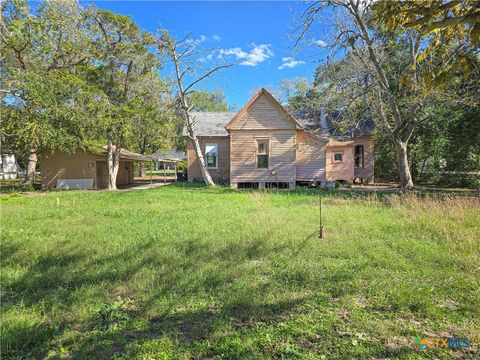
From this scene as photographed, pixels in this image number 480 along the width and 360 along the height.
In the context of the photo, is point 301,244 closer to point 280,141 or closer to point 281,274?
point 281,274

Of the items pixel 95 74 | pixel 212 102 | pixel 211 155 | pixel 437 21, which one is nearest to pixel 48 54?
pixel 95 74

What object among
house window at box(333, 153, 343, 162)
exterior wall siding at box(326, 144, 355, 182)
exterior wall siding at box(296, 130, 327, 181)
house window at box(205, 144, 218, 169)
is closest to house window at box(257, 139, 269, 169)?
exterior wall siding at box(296, 130, 327, 181)

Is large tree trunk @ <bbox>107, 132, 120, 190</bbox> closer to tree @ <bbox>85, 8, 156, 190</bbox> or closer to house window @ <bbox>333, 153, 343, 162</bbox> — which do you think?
tree @ <bbox>85, 8, 156, 190</bbox>

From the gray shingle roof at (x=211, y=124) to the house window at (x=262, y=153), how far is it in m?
3.45

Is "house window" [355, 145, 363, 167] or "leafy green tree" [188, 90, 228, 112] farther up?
"leafy green tree" [188, 90, 228, 112]

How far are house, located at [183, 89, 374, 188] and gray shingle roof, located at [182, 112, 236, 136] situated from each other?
0.07 m

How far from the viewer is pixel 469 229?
5953 millimetres

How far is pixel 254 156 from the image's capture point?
17.5 metres

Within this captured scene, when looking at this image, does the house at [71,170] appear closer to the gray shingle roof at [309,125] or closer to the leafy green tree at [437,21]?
the gray shingle roof at [309,125]

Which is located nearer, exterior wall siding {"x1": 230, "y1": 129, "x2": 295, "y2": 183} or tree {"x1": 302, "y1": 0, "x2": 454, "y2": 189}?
tree {"x1": 302, "y1": 0, "x2": 454, "y2": 189}

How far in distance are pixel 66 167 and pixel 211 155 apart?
11142 mm

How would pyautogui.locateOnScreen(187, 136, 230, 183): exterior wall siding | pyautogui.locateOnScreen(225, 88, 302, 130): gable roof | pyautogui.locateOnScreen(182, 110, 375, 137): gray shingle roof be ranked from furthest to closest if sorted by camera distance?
1. pyautogui.locateOnScreen(187, 136, 230, 183): exterior wall siding
2. pyautogui.locateOnScreen(182, 110, 375, 137): gray shingle roof
3. pyautogui.locateOnScreen(225, 88, 302, 130): gable roof

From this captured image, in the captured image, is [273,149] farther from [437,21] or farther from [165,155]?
[165,155]

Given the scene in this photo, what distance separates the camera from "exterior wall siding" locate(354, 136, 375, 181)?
67.7ft
